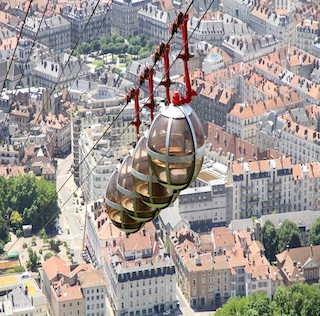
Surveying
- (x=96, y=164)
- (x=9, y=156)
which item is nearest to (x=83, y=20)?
(x=9, y=156)

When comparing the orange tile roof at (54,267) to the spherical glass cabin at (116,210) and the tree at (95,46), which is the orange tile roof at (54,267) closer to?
the tree at (95,46)

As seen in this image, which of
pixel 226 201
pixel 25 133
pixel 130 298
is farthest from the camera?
pixel 25 133

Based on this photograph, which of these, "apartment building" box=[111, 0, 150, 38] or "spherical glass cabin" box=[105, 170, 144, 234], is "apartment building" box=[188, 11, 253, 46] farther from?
"spherical glass cabin" box=[105, 170, 144, 234]

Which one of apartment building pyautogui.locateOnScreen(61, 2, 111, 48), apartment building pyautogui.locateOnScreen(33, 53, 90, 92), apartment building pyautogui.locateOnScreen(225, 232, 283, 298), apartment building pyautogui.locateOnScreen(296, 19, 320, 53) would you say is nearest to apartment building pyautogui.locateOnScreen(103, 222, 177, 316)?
apartment building pyautogui.locateOnScreen(225, 232, 283, 298)

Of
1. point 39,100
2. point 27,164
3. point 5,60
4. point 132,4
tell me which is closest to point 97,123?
point 27,164

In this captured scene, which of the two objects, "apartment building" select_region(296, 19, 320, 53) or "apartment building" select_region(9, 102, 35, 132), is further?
"apartment building" select_region(296, 19, 320, 53)

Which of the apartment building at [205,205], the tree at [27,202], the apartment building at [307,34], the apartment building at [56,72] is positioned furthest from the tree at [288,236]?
the apartment building at [307,34]

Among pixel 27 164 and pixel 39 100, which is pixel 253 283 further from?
pixel 39 100
